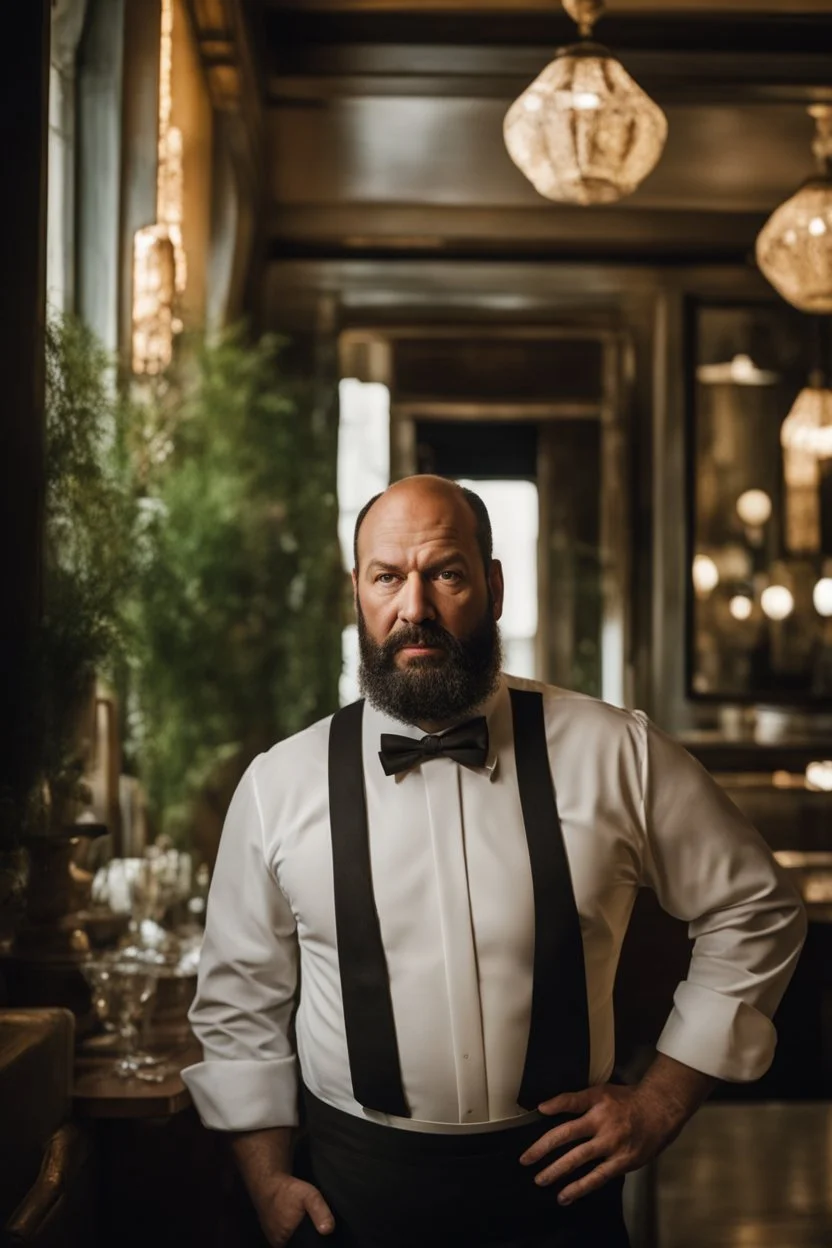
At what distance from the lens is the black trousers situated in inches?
74.4

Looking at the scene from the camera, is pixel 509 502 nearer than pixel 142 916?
No

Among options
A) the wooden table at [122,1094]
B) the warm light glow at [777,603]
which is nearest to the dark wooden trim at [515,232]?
the warm light glow at [777,603]

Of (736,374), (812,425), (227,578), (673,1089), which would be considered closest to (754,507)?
(736,374)

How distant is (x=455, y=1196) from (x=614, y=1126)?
24 cm

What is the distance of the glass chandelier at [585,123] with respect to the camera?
10.8ft

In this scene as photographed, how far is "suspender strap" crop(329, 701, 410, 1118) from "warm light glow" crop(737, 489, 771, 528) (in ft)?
15.5

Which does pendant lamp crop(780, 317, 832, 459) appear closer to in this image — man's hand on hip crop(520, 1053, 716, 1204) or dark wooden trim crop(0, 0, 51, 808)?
dark wooden trim crop(0, 0, 51, 808)

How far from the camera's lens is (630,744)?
6.66 ft

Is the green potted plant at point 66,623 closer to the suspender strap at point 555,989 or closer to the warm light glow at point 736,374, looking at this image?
the suspender strap at point 555,989

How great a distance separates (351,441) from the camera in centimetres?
652

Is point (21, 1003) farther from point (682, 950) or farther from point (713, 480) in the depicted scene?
point (713, 480)

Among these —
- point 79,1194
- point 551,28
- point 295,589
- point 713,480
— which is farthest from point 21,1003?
point 713,480

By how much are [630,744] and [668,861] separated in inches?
6.9

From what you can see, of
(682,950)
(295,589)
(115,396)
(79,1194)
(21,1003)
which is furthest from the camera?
(295,589)
